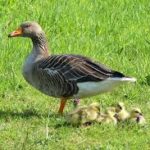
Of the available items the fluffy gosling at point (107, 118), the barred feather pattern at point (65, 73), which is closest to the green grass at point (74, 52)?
the fluffy gosling at point (107, 118)

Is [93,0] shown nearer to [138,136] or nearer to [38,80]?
[38,80]

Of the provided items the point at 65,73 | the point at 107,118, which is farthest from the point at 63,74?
the point at 107,118

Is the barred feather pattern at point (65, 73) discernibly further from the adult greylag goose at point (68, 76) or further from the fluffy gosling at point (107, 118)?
the fluffy gosling at point (107, 118)

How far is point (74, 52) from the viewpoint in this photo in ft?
33.4

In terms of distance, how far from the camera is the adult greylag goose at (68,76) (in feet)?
25.9

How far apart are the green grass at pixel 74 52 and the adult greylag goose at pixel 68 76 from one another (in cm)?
32

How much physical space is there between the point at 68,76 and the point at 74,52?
213 centimetres

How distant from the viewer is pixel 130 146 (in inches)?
284

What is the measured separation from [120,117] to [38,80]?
1169 mm

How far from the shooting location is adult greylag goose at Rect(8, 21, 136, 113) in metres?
7.90

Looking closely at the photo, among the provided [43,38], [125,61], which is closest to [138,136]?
[43,38]

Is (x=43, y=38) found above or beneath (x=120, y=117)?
above

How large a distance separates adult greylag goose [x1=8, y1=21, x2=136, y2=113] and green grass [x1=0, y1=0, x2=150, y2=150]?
12.4 inches

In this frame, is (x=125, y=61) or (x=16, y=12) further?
(x=16, y=12)
